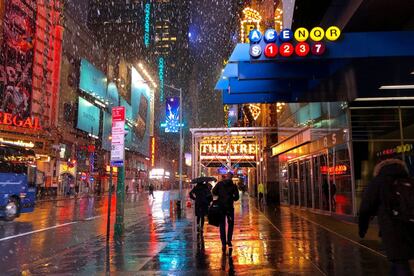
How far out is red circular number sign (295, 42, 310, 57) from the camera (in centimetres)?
1060

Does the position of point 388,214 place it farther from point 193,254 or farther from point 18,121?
point 18,121

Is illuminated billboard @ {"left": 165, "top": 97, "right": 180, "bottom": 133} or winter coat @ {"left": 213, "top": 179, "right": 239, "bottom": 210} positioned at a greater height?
illuminated billboard @ {"left": 165, "top": 97, "right": 180, "bottom": 133}

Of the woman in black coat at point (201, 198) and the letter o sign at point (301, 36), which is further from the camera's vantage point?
the woman in black coat at point (201, 198)

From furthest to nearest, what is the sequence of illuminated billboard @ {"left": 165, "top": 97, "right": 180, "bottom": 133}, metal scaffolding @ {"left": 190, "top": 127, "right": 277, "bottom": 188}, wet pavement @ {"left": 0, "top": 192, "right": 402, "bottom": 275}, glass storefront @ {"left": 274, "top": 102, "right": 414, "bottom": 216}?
1. metal scaffolding @ {"left": 190, "top": 127, "right": 277, "bottom": 188}
2. illuminated billboard @ {"left": 165, "top": 97, "right": 180, "bottom": 133}
3. glass storefront @ {"left": 274, "top": 102, "right": 414, "bottom": 216}
4. wet pavement @ {"left": 0, "top": 192, "right": 402, "bottom": 275}

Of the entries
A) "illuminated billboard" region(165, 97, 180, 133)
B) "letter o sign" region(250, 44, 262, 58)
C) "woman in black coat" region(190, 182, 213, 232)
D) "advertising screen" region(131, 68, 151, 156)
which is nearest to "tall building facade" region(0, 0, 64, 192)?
"illuminated billboard" region(165, 97, 180, 133)

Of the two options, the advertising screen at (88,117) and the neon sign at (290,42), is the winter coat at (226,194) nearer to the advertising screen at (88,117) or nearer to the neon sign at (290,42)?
the neon sign at (290,42)

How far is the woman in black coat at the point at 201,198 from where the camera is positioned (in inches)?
492

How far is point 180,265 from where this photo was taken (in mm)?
8109

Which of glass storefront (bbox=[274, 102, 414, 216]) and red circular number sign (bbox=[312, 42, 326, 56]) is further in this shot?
glass storefront (bbox=[274, 102, 414, 216])

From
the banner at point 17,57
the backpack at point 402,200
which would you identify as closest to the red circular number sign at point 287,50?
the backpack at point 402,200

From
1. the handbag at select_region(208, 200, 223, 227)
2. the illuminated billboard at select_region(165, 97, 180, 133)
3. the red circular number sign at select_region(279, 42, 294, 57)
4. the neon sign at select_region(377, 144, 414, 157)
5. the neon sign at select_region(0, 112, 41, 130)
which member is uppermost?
the neon sign at select_region(0, 112, 41, 130)

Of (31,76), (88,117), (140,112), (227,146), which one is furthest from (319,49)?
(140,112)

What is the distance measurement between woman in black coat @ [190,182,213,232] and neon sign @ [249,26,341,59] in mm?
4133

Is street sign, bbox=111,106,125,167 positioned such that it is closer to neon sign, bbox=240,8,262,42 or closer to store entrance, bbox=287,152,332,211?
store entrance, bbox=287,152,332,211
